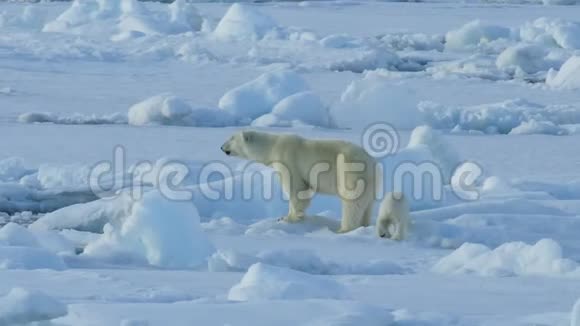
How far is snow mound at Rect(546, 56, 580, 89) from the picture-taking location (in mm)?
12344

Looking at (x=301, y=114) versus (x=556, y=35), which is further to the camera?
(x=556, y=35)

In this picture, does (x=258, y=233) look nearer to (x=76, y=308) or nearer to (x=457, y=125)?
(x=76, y=308)

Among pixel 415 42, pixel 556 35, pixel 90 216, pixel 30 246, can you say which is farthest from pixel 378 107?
pixel 415 42

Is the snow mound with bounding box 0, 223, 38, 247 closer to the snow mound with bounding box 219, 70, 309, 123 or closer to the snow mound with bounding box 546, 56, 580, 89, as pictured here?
the snow mound with bounding box 219, 70, 309, 123

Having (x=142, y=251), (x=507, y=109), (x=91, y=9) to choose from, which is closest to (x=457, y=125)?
(x=507, y=109)

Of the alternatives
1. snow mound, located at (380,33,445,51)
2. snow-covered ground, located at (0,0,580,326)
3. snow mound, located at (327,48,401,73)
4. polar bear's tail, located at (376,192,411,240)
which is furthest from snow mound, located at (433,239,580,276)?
snow mound, located at (380,33,445,51)

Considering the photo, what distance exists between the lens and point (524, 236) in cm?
501

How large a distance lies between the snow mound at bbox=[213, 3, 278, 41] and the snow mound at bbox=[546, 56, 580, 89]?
17.9ft

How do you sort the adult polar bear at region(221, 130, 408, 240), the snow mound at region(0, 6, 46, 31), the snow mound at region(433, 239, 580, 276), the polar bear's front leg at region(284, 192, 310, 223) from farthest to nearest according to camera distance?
the snow mound at region(0, 6, 46, 31), the polar bear's front leg at region(284, 192, 310, 223), the adult polar bear at region(221, 130, 408, 240), the snow mound at region(433, 239, 580, 276)

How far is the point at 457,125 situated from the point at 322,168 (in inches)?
181

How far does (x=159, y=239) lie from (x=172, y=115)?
206 inches

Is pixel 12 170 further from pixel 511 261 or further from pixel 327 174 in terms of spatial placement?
pixel 511 261

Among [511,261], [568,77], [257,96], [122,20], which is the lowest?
[511,261]

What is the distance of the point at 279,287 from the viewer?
3223 millimetres
